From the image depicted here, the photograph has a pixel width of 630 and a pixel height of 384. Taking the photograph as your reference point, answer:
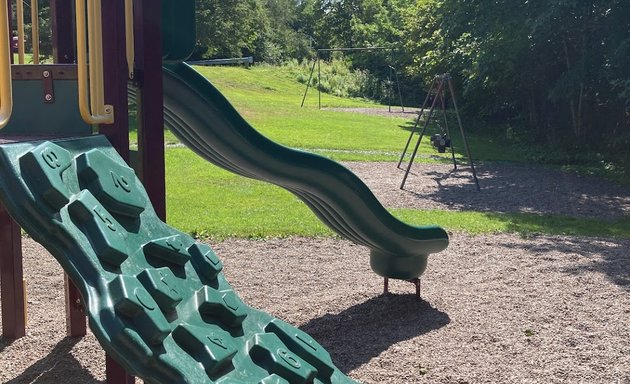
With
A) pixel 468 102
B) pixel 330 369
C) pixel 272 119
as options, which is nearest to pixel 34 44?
pixel 330 369

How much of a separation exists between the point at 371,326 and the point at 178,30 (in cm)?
234

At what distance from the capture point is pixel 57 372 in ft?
12.6

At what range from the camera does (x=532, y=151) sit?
53.9 feet

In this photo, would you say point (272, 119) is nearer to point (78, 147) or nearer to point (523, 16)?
point (523, 16)

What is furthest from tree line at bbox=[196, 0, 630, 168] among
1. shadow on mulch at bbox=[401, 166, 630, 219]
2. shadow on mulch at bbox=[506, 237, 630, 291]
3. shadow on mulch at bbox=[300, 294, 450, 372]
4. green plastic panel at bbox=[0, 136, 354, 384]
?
green plastic panel at bbox=[0, 136, 354, 384]

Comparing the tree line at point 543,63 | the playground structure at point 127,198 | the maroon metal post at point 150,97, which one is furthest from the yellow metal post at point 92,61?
the tree line at point 543,63

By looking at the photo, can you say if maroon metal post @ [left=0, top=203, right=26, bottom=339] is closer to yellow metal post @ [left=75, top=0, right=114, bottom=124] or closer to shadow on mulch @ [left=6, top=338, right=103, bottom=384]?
shadow on mulch @ [left=6, top=338, right=103, bottom=384]

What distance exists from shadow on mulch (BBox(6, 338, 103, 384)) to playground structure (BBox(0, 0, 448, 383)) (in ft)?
3.94

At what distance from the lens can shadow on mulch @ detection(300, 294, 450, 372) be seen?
4.33 meters

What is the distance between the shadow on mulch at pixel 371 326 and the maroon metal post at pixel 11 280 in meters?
1.74

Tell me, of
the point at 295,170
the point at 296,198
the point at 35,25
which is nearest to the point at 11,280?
the point at 35,25

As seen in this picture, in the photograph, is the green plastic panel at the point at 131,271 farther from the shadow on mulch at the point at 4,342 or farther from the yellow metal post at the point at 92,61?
the shadow on mulch at the point at 4,342

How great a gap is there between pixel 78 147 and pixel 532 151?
1515 centimetres

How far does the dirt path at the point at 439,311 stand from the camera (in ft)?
13.3
